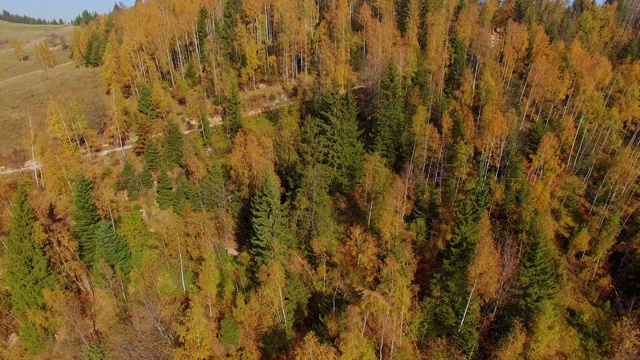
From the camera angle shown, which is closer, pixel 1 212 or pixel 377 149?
pixel 1 212

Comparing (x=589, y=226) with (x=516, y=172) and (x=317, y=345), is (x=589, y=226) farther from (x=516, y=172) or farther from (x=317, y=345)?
(x=317, y=345)

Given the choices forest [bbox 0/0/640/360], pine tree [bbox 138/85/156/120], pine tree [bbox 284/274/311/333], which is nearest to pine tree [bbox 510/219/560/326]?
forest [bbox 0/0/640/360]

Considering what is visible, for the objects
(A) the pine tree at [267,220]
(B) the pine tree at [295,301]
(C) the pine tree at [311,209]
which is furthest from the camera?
(C) the pine tree at [311,209]

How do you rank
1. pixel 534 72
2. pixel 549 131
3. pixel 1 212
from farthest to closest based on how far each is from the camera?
1. pixel 534 72
2. pixel 549 131
3. pixel 1 212

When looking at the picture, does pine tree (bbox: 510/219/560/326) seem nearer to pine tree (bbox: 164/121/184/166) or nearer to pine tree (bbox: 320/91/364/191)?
pine tree (bbox: 320/91/364/191)

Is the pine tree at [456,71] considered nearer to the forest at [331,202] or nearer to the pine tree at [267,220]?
the forest at [331,202]

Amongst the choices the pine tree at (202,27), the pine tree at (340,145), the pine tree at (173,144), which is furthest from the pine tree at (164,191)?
the pine tree at (202,27)

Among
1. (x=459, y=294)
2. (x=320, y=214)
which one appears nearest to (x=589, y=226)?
(x=459, y=294)
